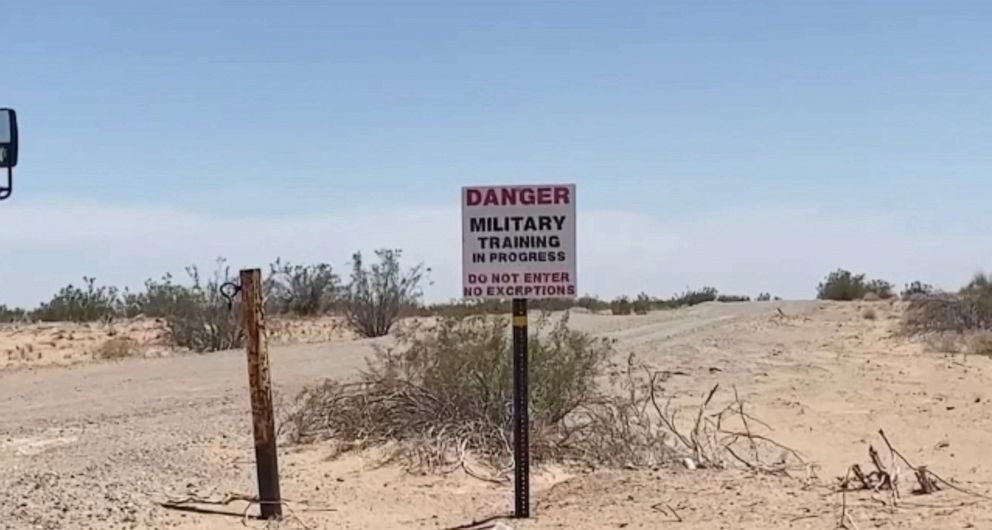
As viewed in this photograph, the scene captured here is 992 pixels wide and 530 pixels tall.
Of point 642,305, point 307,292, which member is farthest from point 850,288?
point 307,292

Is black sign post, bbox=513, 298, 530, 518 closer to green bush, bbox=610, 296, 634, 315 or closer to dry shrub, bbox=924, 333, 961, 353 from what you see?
dry shrub, bbox=924, 333, 961, 353

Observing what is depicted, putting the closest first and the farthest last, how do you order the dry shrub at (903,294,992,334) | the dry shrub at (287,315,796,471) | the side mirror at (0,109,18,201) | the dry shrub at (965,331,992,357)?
the side mirror at (0,109,18,201) → the dry shrub at (287,315,796,471) → the dry shrub at (965,331,992,357) → the dry shrub at (903,294,992,334)

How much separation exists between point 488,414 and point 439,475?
1.50 metres

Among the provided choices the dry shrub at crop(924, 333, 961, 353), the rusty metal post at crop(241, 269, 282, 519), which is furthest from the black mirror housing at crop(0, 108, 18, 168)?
the dry shrub at crop(924, 333, 961, 353)

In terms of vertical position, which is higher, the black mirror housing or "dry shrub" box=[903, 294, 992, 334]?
the black mirror housing

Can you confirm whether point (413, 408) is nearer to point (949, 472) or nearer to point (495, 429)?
point (495, 429)

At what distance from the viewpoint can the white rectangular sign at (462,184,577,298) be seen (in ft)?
33.9

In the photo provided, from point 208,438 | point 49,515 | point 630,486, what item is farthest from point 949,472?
point 49,515

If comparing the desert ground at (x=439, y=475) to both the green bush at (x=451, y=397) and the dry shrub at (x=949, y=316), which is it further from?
the dry shrub at (x=949, y=316)

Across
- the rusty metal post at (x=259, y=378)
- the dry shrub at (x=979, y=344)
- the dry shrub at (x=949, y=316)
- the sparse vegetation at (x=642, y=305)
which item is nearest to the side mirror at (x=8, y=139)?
the rusty metal post at (x=259, y=378)

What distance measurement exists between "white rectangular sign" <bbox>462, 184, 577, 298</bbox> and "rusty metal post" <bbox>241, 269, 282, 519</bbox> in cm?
162

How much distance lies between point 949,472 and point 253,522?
733 cm

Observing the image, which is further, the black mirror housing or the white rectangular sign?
the white rectangular sign

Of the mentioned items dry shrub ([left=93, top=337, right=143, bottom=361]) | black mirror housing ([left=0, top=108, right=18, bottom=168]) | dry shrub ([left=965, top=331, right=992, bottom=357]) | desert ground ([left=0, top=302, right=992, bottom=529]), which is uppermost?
black mirror housing ([left=0, top=108, right=18, bottom=168])
